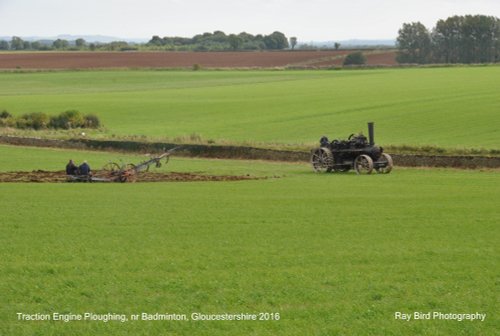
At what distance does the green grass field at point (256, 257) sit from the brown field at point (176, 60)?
10871 cm

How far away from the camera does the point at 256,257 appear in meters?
17.7

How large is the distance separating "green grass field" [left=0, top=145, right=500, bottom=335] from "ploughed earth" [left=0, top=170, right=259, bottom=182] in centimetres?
470

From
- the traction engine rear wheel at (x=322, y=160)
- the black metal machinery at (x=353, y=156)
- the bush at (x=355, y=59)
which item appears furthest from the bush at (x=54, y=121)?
the bush at (x=355, y=59)

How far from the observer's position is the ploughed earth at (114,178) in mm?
35625

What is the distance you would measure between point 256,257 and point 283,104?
6153cm

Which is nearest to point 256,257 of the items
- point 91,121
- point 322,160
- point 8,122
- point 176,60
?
point 322,160

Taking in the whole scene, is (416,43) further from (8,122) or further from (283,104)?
(8,122)

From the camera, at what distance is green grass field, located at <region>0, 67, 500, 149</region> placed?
190ft

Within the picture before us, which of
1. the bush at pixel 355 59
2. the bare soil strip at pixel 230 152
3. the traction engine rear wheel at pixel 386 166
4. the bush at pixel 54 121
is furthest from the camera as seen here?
the bush at pixel 355 59

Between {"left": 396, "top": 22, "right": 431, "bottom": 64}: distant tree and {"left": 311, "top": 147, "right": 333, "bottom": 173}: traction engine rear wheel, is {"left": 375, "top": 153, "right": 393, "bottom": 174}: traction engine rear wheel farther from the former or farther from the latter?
{"left": 396, "top": 22, "right": 431, "bottom": 64}: distant tree

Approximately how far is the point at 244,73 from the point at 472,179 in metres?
96.5

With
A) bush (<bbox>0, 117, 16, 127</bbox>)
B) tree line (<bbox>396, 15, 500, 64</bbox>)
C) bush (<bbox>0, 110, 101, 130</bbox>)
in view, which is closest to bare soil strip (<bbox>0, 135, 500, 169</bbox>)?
bush (<bbox>0, 110, 101, 130</bbox>)

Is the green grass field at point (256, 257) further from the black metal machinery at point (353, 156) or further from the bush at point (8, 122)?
the bush at point (8, 122)

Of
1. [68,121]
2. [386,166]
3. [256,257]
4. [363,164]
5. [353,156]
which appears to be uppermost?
[256,257]
